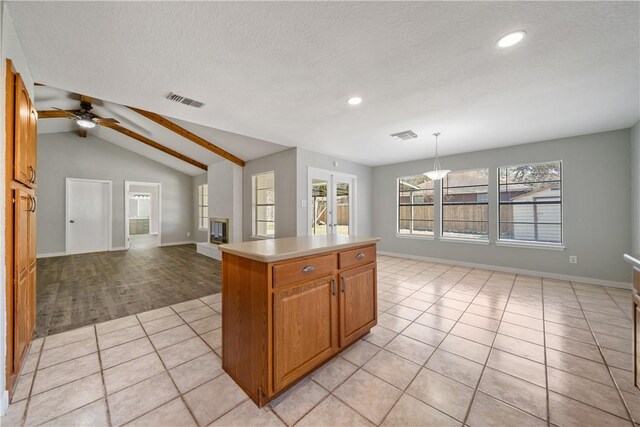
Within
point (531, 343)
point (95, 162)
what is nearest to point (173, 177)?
point (95, 162)

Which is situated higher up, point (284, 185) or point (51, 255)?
point (284, 185)

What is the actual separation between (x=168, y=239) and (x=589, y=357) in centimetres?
994

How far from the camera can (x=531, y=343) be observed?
7.18ft

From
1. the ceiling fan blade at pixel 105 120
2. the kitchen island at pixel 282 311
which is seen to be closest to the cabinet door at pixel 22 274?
the kitchen island at pixel 282 311

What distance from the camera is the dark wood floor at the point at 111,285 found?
282cm

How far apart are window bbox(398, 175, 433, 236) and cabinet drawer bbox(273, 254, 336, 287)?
4543 mm

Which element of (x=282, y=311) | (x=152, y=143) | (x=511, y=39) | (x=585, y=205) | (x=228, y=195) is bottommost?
(x=282, y=311)

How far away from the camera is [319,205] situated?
209 inches

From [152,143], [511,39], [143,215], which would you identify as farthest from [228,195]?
[143,215]

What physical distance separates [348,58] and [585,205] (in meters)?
4.69

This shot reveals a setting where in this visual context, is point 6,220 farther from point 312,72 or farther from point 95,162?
point 95,162

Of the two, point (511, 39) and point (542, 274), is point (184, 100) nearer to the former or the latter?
point (511, 39)

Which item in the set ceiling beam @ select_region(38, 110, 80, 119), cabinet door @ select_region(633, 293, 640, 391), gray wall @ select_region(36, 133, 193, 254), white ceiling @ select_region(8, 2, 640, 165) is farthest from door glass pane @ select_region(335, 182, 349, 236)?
gray wall @ select_region(36, 133, 193, 254)

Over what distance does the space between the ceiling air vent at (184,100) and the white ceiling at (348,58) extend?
0.29 feet
